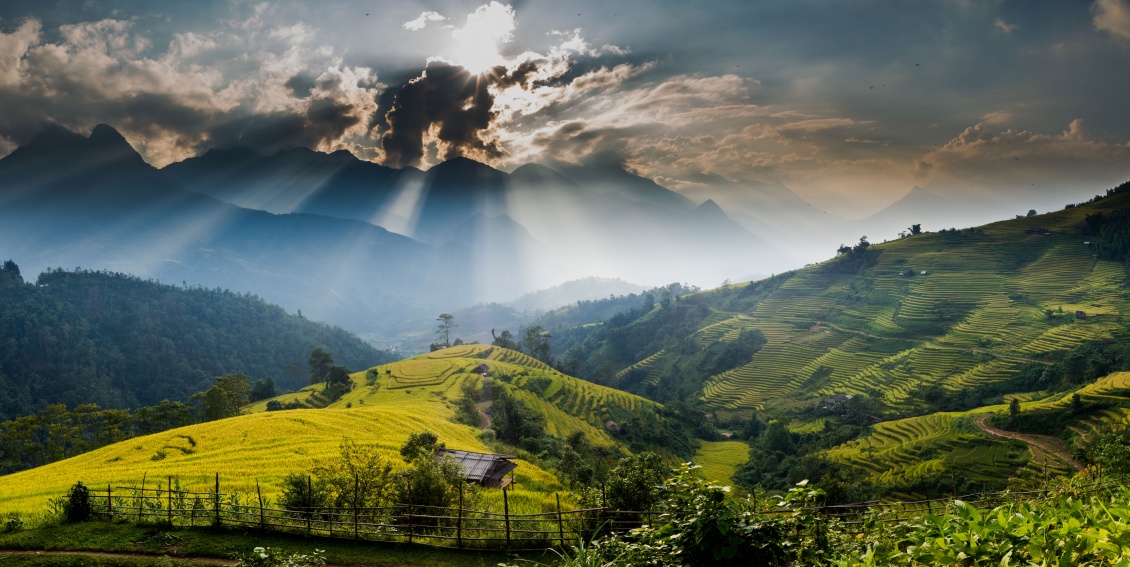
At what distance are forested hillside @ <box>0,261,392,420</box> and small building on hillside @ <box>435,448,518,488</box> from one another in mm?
109467

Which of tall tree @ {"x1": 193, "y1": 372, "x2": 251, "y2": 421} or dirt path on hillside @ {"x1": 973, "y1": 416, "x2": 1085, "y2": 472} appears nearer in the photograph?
dirt path on hillside @ {"x1": 973, "y1": 416, "x2": 1085, "y2": 472}

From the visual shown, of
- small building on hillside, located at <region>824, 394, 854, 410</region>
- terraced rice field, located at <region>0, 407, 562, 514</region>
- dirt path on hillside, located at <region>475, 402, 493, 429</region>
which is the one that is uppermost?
terraced rice field, located at <region>0, 407, 562, 514</region>

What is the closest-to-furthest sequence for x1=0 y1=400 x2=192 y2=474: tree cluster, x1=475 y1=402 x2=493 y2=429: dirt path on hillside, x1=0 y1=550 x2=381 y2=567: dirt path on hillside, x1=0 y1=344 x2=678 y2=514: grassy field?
1. x1=0 y1=550 x2=381 y2=567: dirt path on hillside
2. x1=0 y1=344 x2=678 y2=514: grassy field
3. x1=0 y1=400 x2=192 y2=474: tree cluster
4. x1=475 y1=402 x2=493 y2=429: dirt path on hillside

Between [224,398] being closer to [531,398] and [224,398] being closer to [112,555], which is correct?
[531,398]

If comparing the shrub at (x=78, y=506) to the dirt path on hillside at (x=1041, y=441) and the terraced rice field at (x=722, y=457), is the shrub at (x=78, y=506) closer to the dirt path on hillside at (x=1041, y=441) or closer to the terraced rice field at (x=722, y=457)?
the terraced rice field at (x=722, y=457)

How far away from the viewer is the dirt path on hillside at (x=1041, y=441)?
150ft

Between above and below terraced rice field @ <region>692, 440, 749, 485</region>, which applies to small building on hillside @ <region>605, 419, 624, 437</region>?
above

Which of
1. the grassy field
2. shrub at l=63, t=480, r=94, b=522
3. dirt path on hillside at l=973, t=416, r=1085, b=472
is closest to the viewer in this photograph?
shrub at l=63, t=480, r=94, b=522

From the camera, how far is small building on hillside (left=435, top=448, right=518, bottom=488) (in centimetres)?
2706

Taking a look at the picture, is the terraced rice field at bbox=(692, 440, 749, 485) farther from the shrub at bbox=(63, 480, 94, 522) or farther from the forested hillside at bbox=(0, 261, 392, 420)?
the forested hillside at bbox=(0, 261, 392, 420)

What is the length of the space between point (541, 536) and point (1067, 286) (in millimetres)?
128618

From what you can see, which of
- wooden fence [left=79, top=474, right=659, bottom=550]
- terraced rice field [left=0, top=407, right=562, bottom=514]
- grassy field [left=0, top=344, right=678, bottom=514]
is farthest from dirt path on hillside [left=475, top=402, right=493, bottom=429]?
wooden fence [left=79, top=474, right=659, bottom=550]

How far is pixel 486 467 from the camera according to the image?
28.0 metres

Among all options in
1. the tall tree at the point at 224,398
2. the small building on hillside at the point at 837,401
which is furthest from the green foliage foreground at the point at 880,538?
the small building on hillside at the point at 837,401
